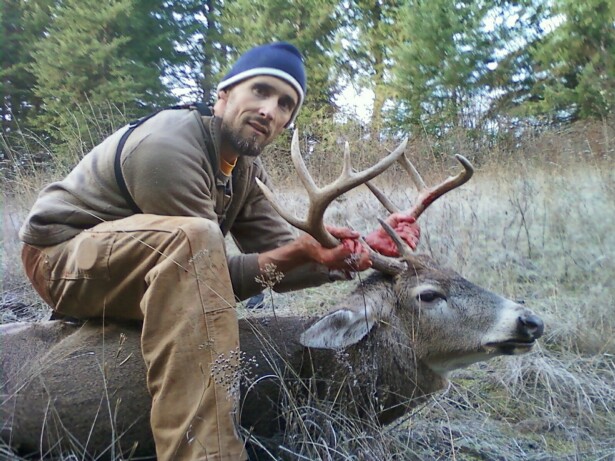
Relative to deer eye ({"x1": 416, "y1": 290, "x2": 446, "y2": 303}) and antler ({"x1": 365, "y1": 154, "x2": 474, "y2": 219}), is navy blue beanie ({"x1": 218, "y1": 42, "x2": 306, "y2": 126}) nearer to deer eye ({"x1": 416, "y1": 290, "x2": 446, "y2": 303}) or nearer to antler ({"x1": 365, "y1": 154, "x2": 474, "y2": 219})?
antler ({"x1": 365, "y1": 154, "x2": 474, "y2": 219})

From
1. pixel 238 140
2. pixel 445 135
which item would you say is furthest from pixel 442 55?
pixel 238 140

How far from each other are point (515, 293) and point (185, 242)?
2.97 meters

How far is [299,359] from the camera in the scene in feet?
9.95

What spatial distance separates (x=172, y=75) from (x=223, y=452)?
1600 cm

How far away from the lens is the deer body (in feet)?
8.96

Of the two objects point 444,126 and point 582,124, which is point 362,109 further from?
point 582,124

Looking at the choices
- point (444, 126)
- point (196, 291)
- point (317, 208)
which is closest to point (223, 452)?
point (196, 291)

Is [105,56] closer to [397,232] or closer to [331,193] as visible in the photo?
[397,232]

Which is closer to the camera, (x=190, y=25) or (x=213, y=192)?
(x=213, y=192)

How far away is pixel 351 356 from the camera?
3.01 meters

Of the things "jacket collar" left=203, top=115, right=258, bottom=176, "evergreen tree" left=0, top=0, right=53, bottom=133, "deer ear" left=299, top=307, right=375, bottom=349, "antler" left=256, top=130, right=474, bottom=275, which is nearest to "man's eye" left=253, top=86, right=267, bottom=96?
"jacket collar" left=203, top=115, right=258, bottom=176

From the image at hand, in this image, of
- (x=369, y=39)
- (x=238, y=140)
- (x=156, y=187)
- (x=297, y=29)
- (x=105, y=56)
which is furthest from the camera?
(x=369, y=39)

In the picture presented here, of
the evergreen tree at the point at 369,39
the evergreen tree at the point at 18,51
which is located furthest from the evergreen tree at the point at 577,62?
the evergreen tree at the point at 18,51

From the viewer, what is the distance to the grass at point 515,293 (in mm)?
2904
